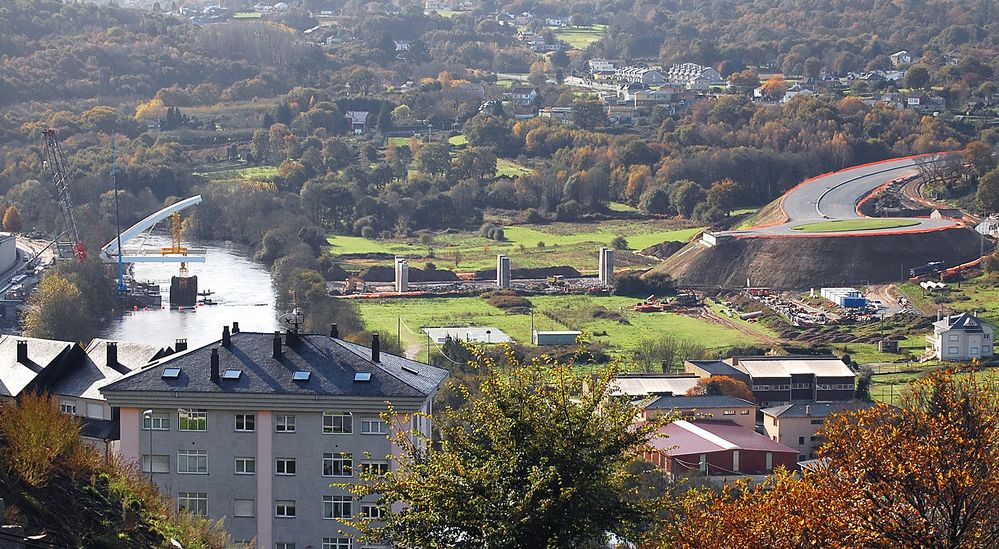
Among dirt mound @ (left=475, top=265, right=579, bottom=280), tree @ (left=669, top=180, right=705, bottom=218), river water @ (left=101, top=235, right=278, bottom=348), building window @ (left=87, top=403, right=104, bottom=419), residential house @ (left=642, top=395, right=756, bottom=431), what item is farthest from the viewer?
tree @ (left=669, top=180, right=705, bottom=218)

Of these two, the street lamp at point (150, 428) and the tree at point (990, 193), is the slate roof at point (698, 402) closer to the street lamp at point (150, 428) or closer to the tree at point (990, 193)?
the street lamp at point (150, 428)

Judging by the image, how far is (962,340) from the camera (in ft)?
127

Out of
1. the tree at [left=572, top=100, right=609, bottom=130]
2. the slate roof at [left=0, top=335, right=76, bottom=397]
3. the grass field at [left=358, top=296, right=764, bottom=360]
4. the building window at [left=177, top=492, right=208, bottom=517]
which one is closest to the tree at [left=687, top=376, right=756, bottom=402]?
the grass field at [left=358, top=296, right=764, bottom=360]

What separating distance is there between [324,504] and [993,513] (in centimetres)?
766

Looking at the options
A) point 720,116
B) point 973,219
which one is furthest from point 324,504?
point 720,116

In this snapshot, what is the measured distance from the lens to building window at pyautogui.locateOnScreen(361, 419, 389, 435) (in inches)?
652

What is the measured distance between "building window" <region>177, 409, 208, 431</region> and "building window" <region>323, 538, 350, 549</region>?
153cm

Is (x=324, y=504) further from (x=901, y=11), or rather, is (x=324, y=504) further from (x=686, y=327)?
(x=901, y=11)

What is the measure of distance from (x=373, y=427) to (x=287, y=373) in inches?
37.9

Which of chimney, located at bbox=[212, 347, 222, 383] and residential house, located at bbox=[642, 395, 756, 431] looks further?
residential house, located at bbox=[642, 395, 756, 431]

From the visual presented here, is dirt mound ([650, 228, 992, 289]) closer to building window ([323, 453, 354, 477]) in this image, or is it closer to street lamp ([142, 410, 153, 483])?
building window ([323, 453, 354, 477])

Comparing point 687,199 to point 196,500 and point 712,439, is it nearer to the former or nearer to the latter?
point 712,439

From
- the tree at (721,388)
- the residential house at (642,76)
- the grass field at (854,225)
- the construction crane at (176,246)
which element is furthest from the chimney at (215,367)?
the residential house at (642,76)

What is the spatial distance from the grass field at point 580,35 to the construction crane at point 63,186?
6264 cm
